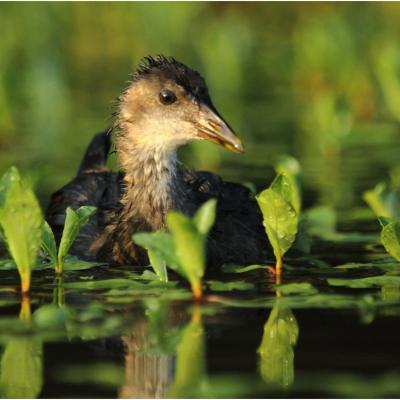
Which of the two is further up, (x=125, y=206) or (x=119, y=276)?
(x=125, y=206)

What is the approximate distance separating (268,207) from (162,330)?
4.82ft

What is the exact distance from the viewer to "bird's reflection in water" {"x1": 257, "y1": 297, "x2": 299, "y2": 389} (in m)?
5.65

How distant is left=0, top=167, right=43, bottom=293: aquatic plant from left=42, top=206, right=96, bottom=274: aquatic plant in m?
0.40

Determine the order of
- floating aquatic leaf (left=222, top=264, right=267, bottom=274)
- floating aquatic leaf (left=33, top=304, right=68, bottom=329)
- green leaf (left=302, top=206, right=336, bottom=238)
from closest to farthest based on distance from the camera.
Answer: floating aquatic leaf (left=33, top=304, right=68, bottom=329) → floating aquatic leaf (left=222, top=264, right=267, bottom=274) → green leaf (left=302, top=206, right=336, bottom=238)

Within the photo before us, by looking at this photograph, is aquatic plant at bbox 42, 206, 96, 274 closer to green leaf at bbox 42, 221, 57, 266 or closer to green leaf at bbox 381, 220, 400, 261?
green leaf at bbox 42, 221, 57, 266

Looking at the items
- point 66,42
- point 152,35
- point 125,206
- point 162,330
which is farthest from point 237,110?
point 162,330

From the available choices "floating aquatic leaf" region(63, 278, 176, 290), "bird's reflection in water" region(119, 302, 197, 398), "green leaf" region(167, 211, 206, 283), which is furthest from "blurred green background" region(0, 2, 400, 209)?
"bird's reflection in water" region(119, 302, 197, 398)

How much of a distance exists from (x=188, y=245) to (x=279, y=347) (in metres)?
0.93

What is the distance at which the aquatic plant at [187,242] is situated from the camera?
6777 millimetres

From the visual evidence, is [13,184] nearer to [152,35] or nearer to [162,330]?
[162,330]

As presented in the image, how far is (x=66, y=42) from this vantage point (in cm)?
2258

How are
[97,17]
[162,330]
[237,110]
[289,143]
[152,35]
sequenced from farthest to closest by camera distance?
[97,17]
[152,35]
[237,110]
[289,143]
[162,330]

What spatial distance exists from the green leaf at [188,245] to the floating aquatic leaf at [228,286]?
1.57 feet

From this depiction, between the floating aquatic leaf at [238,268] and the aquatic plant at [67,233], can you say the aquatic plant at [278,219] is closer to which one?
the floating aquatic leaf at [238,268]
